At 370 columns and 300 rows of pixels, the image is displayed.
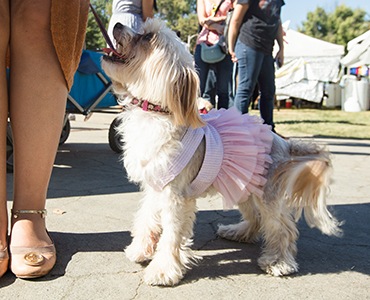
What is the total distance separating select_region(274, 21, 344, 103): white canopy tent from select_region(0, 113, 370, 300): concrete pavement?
44.0 feet

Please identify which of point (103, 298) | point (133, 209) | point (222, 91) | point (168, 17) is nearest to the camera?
point (103, 298)

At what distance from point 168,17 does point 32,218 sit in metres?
55.3

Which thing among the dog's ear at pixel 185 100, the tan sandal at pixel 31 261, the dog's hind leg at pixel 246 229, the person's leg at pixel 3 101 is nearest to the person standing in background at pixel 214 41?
the dog's hind leg at pixel 246 229

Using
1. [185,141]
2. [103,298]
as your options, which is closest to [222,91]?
[185,141]

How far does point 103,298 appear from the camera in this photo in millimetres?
1519

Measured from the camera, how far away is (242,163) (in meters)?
1.97

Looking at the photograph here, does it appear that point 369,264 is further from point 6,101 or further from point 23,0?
point 23,0

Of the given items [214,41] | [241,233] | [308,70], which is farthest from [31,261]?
[308,70]

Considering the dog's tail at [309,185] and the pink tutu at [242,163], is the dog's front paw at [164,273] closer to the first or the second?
the pink tutu at [242,163]

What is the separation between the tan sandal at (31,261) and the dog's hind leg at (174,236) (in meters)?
0.48

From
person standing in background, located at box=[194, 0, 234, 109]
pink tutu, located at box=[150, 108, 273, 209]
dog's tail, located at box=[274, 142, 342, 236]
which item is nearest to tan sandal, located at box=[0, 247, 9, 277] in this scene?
pink tutu, located at box=[150, 108, 273, 209]

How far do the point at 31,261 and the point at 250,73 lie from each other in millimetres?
3149

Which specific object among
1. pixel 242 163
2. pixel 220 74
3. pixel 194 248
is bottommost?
pixel 194 248

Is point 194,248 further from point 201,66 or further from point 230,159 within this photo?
point 201,66
